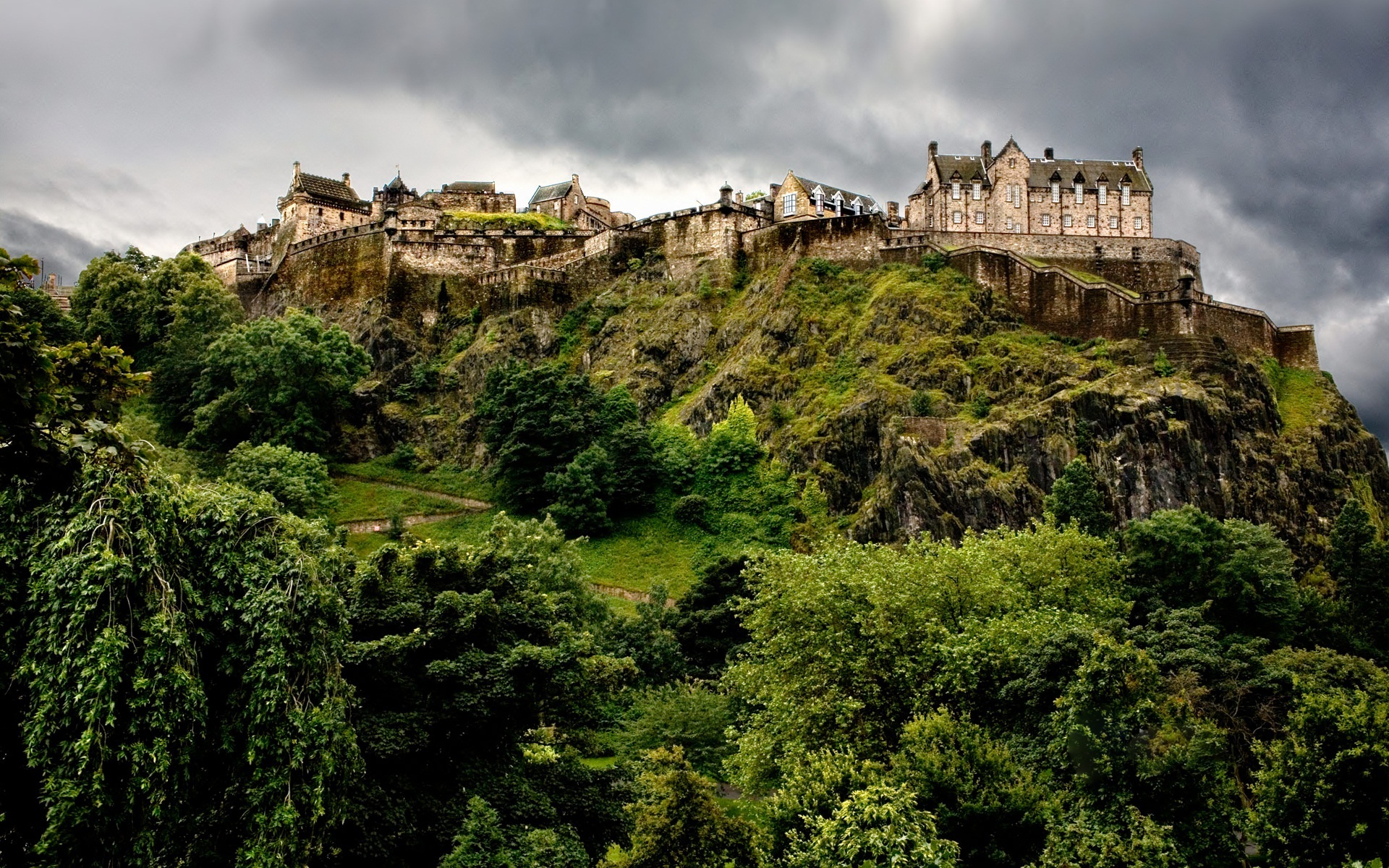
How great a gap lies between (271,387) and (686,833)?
4847cm

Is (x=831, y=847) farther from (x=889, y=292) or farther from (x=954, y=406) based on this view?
(x=889, y=292)

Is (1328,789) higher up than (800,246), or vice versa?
(800,246)

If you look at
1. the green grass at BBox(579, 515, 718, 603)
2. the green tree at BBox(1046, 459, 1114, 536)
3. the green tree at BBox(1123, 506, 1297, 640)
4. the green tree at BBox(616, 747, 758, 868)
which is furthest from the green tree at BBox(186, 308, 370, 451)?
the green tree at BBox(616, 747, 758, 868)

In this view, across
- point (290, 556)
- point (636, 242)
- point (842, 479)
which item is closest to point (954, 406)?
point (842, 479)

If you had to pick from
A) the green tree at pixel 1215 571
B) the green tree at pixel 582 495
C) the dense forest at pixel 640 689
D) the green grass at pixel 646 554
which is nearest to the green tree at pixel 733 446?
the green grass at pixel 646 554

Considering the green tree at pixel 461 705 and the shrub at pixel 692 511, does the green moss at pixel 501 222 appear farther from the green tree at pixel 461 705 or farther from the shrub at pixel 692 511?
the green tree at pixel 461 705

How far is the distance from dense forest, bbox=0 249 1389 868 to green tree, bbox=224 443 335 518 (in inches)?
56.4

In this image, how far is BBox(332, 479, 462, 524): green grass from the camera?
59.2 m

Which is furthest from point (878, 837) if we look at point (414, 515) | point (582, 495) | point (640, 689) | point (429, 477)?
point (429, 477)

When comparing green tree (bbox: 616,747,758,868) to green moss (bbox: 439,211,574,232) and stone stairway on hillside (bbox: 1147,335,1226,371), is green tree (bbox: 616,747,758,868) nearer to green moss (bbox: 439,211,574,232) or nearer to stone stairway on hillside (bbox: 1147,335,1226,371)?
stone stairway on hillside (bbox: 1147,335,1226,371)

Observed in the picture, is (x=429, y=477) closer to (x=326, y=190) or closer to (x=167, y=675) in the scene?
(x=326, y=190)

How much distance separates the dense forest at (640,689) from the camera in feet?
44.3

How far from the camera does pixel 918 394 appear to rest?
5647 cm

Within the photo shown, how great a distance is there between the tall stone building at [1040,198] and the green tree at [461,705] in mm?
55147
